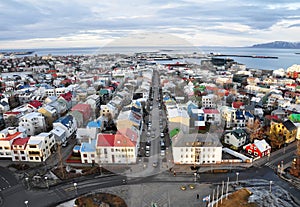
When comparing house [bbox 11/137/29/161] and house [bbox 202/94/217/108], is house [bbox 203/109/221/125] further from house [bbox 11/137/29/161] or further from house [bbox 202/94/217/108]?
house [bbox 11/137/29/161]

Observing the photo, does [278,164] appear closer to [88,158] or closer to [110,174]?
[110,174]

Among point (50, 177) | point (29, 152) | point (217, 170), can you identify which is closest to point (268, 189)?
point (217, 170)

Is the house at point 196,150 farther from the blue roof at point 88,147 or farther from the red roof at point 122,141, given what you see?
the blue roof at point 88,147

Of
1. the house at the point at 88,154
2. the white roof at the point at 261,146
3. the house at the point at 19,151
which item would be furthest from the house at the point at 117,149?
the white roof at the point at 261,146

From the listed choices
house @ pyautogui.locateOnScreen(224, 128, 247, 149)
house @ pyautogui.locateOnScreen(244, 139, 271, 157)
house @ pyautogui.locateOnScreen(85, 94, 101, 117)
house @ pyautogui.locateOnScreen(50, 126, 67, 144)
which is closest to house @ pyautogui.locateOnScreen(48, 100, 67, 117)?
house @ pyautogui.locateOnScreen(85, 94, 101, 117)

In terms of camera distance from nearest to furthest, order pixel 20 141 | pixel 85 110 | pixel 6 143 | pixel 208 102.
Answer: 1. pixel 6 143
2. pixel 20 141
3. pixel 85 110
4. pixel 208 102

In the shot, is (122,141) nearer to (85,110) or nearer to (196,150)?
(196,150)

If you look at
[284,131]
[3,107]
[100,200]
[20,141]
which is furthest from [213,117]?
[3,107]
